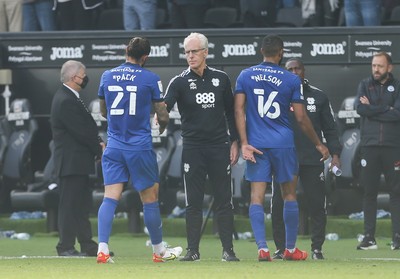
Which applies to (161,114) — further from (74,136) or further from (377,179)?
(377,179)

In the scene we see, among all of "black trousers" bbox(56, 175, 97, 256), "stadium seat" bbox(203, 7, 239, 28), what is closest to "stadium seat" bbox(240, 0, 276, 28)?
"stadium seat" bbox(203, 7, 239, 28)

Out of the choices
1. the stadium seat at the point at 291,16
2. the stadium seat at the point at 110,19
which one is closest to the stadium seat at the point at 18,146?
the stadium seat at the point at 110,19

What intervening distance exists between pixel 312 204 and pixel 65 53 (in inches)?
267

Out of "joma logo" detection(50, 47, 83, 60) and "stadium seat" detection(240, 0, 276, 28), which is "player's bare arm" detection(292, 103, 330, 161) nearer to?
"stadium seat" detection(240, 0, 276, 28)

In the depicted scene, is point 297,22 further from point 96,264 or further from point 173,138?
point 96,264

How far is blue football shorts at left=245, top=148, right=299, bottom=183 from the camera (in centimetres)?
1234

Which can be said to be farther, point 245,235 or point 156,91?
point 245,235

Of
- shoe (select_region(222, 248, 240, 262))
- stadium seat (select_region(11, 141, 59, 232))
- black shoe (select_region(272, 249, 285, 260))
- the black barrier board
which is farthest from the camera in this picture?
the black barrier board

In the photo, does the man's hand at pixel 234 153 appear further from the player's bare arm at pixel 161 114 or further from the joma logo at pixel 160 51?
the joma logo at pixel 160 51

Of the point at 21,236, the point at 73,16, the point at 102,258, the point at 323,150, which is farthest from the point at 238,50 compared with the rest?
the point at 102,258

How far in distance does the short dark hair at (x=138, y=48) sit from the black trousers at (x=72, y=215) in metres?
2.43

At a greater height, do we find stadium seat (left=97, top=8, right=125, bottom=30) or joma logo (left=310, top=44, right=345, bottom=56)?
stadium seat (left=97, top=8, right=125, bottom=30)

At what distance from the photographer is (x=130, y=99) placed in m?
12.2

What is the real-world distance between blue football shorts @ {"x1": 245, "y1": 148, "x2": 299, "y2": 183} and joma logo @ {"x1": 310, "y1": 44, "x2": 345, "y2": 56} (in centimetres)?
643
